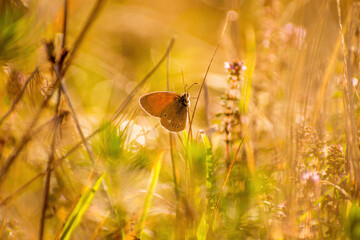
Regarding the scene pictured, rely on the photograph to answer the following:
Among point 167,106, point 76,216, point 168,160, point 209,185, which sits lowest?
point 76,216

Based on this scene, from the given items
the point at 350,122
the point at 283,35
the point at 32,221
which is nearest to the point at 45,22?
the point at 32,221

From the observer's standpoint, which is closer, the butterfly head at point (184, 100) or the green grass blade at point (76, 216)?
the green grass blade at point (76, 216)

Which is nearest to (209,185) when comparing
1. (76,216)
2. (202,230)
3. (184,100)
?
(202,230)

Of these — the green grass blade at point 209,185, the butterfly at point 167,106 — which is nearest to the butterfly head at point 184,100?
the butterfly at point 167,106

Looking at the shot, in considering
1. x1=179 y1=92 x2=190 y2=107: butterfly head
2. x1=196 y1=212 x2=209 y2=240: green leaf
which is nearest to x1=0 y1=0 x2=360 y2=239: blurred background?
x1=196 y1=212 x2=209 y2=240: green leaf

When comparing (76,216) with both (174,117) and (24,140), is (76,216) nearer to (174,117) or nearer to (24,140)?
(24,140)

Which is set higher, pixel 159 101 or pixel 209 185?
pixel 159 101

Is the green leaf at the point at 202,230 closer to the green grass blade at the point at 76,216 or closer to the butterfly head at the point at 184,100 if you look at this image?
the green grass blade at the point at 76,216
